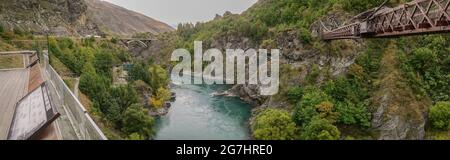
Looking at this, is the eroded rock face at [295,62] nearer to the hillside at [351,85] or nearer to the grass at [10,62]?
the hillside at [351,85]

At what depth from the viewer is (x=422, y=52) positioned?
36281 mm

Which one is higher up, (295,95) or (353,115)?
(295,95)

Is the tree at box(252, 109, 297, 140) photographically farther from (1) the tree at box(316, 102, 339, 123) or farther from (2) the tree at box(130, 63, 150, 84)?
(2) the tree at box(130, 63, 150, 84)

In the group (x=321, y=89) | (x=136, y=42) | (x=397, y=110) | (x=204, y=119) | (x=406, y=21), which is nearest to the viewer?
(x=406, y=21)

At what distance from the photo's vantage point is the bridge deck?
9.91 m

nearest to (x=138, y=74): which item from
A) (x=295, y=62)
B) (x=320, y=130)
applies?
(x=295, y=62)

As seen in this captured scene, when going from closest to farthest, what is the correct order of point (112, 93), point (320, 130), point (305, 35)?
point (320, 130) → point (112, 93) → point (305, 35)

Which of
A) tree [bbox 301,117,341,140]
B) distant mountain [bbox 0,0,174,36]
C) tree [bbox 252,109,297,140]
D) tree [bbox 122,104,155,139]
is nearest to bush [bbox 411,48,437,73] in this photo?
tree [bbox 301,117,341,140]

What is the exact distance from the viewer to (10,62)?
23047mm

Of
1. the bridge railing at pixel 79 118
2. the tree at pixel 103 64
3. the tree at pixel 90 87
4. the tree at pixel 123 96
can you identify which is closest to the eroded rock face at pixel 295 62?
the tree at pixel 123 96

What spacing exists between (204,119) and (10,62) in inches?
763

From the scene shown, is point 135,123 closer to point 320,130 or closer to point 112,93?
point 112,93
